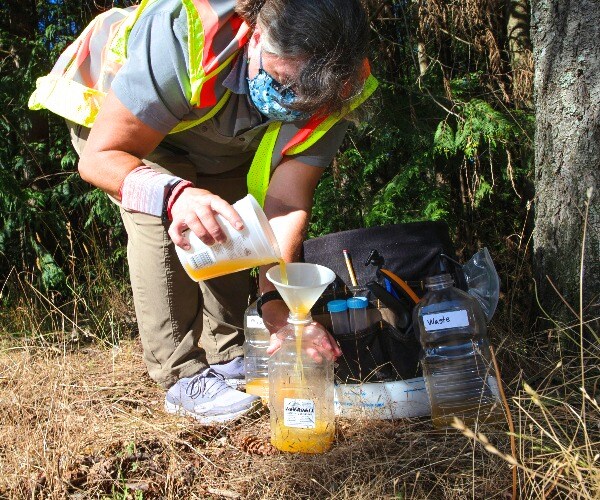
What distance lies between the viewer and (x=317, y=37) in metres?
2.11

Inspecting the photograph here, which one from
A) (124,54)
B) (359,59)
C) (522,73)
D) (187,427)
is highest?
(124,54)

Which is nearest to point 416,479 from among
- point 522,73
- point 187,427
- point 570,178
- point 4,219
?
point 187,427

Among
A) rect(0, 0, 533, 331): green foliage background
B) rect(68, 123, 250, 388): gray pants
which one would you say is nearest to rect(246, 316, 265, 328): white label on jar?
rect(68, 123, 250, 388): gray pants

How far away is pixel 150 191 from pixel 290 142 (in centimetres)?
68

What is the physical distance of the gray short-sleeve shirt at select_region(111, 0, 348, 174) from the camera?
222 centimetres

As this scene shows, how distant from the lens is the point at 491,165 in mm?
3865

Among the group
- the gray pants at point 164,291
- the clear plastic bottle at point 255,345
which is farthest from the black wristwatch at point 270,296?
the clear plastic bottle at point 255,345

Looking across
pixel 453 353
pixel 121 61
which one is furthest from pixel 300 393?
pixel 121 61

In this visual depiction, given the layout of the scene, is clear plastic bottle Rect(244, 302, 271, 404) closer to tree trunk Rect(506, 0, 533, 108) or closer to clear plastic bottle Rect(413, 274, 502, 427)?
clear plastic bottle Rect(413, 274, 502, 427)

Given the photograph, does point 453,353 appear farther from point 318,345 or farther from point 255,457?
point 255,457

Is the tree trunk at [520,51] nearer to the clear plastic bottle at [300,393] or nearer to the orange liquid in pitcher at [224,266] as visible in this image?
the clear plastic bottle at [300,393]

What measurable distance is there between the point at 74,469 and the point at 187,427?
1.47 feet

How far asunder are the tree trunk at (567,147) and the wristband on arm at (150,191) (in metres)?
1.60

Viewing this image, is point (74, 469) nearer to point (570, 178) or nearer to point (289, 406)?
point (289, 406)
